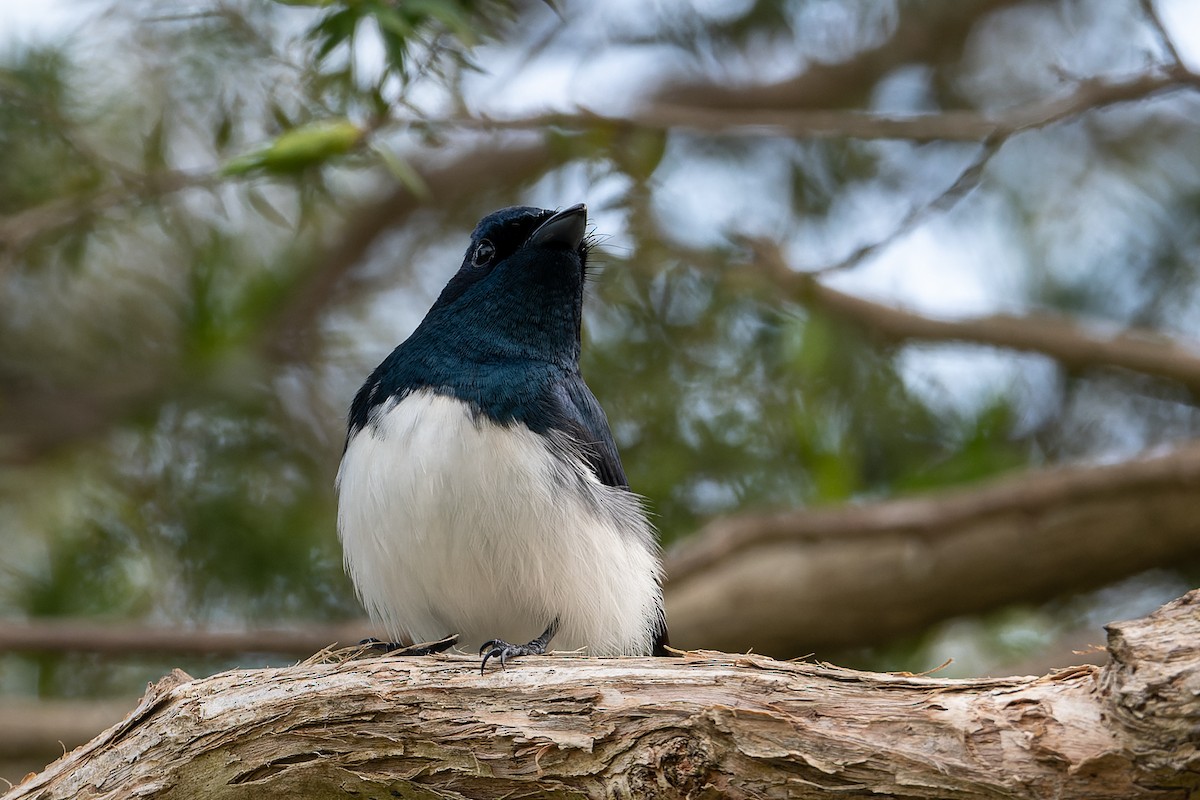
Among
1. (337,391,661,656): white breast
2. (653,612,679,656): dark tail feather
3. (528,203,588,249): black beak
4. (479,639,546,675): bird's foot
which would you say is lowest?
(653,612,679,656): dark tail feather

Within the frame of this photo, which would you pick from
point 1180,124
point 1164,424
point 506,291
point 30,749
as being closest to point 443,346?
point 506,291

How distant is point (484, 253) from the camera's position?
174 inches

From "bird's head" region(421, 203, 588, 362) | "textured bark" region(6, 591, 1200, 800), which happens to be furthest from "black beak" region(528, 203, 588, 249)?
"textured bark" region(6, 591, 1200, 800)

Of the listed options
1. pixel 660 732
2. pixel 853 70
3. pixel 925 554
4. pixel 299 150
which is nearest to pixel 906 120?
pixel 925 554

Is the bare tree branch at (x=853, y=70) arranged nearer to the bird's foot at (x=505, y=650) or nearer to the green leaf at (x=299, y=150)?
the green leaf at (x=299, y=150)

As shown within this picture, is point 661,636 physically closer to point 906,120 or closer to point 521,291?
point 521,291

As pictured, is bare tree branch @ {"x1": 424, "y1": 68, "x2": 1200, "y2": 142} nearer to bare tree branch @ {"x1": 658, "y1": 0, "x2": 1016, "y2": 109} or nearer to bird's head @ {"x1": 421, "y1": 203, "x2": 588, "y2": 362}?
bird's head @ {"x1": 421, "y1": 203, "x2": 588, "y2": 362}

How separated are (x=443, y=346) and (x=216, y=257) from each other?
2.32m

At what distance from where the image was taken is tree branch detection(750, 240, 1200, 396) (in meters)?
6.05

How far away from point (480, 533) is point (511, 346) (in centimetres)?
64

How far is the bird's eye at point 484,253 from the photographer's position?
14.4 ft

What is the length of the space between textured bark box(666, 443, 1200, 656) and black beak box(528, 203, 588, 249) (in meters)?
2.01

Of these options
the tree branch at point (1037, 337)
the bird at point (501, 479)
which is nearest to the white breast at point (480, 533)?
the bird at point (501, 479)

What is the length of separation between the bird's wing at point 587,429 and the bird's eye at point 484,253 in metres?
0.47
